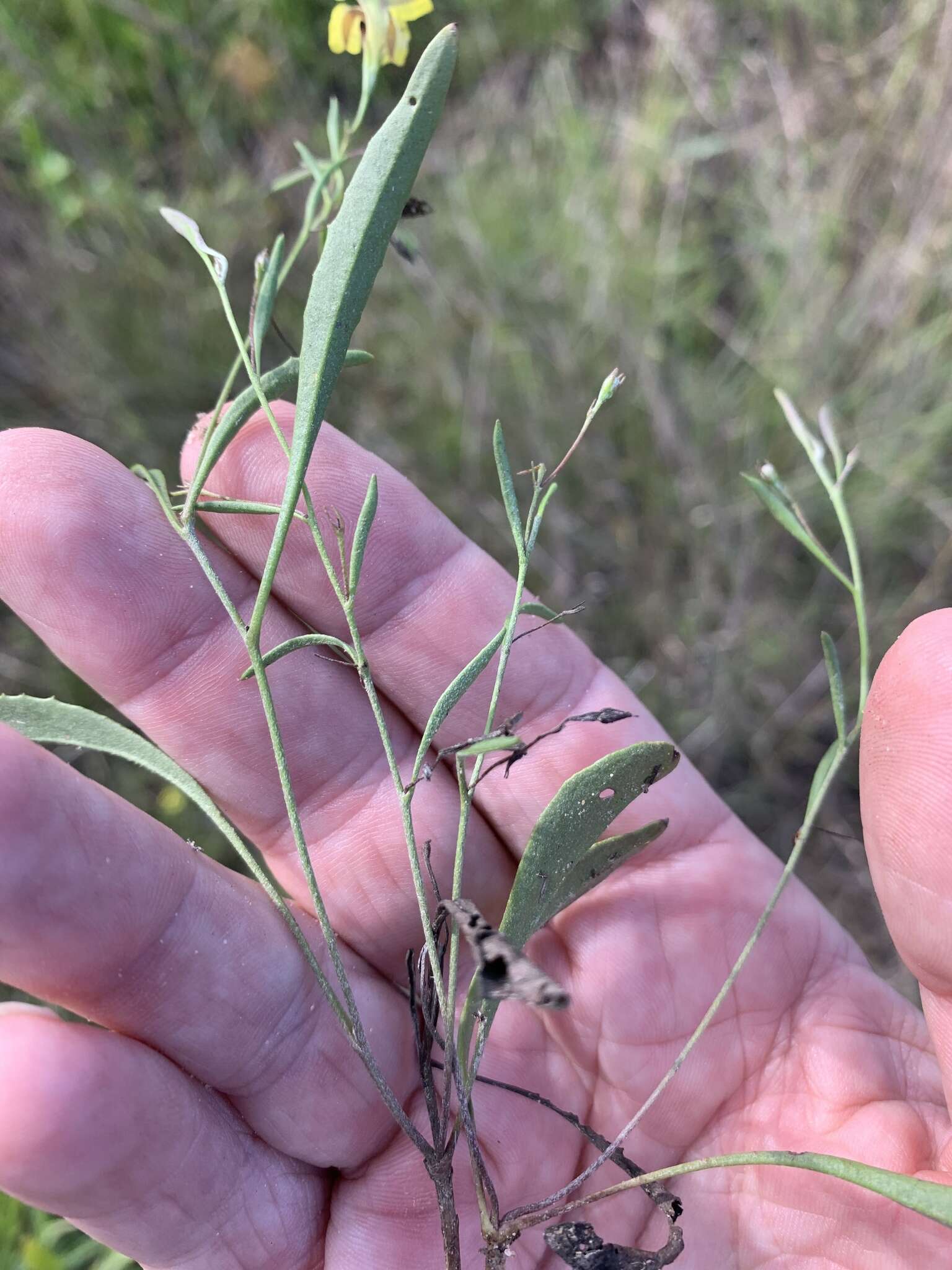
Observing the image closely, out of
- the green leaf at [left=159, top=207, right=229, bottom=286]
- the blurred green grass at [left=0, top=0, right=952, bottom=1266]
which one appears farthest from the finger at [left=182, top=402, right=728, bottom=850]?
the blurred green grass at [left=0, top=0, right=952, bottom=1266]

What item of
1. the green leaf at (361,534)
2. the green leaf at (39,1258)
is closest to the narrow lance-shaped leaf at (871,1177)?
the green leaf at (361,534)

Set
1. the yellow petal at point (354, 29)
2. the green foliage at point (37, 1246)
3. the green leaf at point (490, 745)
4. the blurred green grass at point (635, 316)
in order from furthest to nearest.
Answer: the blurred green grass at point (635, 316) < the green foliage at point (37, 1246) < the yellow petal at point (354, 29) < the green leaf at point (490, 745)

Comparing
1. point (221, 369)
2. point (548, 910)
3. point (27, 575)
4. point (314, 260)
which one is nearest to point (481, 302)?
point (314, 260)

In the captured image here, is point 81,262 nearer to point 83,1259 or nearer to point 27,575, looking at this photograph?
point 27,575

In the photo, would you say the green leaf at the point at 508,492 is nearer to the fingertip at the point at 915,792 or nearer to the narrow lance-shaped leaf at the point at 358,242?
the narrow lance-shaped leaf at the point at 358,242

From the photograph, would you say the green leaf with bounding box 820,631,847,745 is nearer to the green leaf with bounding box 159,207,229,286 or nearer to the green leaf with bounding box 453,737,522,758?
the green leaf with bounding box 453,737,522,758

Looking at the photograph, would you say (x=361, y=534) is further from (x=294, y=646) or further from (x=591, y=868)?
A: (x=591, y=868)

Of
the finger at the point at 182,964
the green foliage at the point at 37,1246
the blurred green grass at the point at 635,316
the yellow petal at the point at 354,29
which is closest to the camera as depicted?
the finger at the point at 182,964
